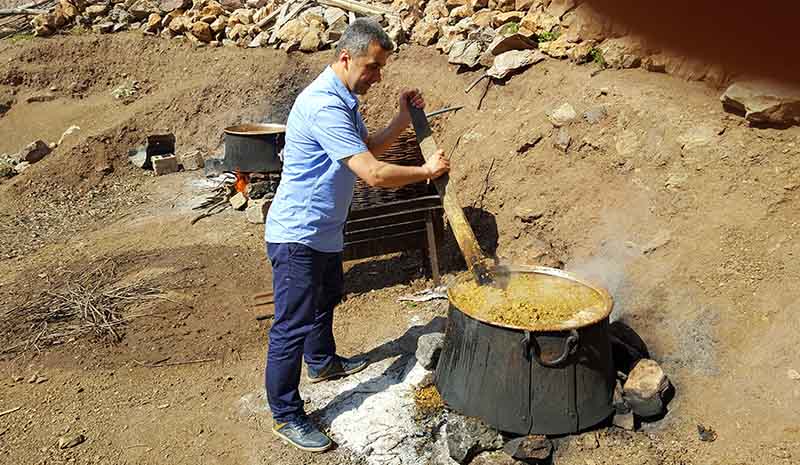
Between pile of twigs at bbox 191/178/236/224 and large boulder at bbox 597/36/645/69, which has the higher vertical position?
large boulder at bbox 597/36/645/69

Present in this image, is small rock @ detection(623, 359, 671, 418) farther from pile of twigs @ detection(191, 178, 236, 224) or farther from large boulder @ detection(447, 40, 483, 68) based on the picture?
pile of twigs @ detection(191, 178, 236, 224)

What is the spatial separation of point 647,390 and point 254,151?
221 inches

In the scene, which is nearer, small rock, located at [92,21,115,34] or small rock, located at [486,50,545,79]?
small rock, located at [486,50,545,79]

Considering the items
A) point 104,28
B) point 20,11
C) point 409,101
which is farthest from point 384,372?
point 20,11

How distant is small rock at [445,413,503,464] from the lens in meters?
3.58

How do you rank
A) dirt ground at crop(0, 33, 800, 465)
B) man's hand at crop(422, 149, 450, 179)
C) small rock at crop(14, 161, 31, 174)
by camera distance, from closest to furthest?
1. man's hand at crop(422, 149, 450, 179)
2. dirt ground at crop(0, 33, 800, 465)
3. small rock at crop(14, 161, 31, 174)

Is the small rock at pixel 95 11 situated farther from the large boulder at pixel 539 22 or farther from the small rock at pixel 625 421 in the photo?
the small rock at pixel 625 421

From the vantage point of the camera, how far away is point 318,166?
3.55 meters

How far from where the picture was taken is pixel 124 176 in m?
10.0

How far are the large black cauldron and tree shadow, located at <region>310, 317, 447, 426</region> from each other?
2.70ft

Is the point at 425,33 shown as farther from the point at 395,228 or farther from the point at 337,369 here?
the point at 337,369

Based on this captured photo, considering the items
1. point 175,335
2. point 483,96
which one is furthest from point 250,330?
point 483,96

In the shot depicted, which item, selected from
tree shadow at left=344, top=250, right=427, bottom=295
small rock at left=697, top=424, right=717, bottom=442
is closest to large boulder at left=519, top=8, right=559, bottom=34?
tree shadow at left=344, top=250, right=427, bottom=295

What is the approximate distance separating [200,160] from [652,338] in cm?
782
